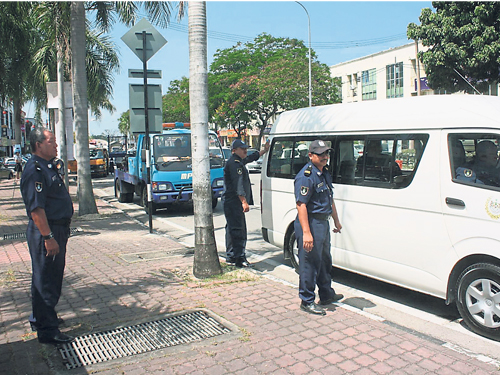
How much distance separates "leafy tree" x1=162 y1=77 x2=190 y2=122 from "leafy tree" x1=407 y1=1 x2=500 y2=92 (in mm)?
35093

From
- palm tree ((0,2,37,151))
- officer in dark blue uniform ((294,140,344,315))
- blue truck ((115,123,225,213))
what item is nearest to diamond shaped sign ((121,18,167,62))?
blue truck ((115,123,225,213))

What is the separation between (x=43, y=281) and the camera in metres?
4.20

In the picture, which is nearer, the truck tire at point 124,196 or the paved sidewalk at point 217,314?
the paved sidewalk at point 217,314

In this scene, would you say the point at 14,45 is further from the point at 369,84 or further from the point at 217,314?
the point at 369,84

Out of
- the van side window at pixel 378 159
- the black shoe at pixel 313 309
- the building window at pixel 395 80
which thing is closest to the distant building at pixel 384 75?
the building window at pixel 395 80

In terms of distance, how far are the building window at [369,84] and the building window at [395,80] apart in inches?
77.8

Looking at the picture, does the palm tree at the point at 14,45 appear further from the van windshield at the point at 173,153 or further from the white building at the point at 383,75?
the white building at the point at 383,75

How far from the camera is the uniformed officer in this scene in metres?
4.04

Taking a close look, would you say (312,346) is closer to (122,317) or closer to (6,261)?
(122,317)

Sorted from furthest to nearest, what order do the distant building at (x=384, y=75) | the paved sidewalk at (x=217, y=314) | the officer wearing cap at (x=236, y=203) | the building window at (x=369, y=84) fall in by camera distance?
1. the building window at (x=369, y=84)
2. the distant building at (x=384, y=75)
3. the officer wearing cap at (x=236, y=203)
4. the paved sidewalk at (x=217, y=314)

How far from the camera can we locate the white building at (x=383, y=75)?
37.2m

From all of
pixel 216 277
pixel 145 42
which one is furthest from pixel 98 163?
pixel 216 277

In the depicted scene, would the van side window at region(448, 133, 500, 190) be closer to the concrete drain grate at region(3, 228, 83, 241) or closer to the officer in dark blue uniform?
the officer in dark blue uniform

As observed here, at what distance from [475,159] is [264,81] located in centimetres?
3103
